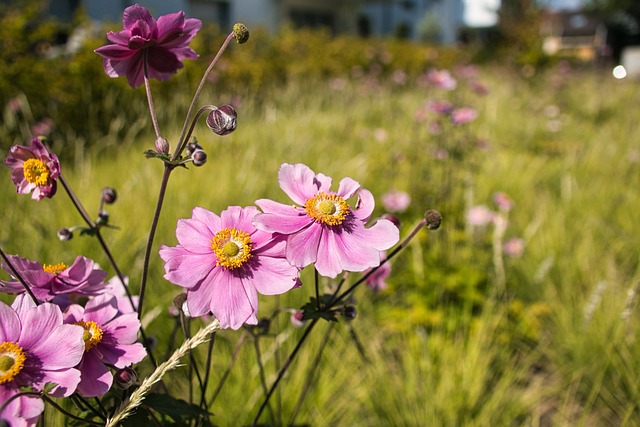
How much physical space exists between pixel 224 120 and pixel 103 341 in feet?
1.03

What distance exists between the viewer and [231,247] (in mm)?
609

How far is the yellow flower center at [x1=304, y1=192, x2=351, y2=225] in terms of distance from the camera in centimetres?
64

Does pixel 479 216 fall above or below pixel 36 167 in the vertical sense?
below

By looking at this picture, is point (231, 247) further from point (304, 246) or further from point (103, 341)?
point (103, 341)

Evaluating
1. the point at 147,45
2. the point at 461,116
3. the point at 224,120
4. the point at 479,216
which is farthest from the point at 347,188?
the point at 461,116

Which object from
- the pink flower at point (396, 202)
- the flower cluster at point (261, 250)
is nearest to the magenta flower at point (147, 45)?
the flower cluster at point (261, 250)

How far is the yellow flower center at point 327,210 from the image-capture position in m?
0.64

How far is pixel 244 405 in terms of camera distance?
1.46 metres

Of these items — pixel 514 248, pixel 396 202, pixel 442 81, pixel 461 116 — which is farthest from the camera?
pixel 442 81

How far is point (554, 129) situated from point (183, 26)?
183 inches

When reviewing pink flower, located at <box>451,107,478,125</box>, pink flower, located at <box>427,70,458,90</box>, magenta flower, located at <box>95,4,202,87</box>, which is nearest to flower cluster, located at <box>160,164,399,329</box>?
magenta flower, located at <box>95,4,202,87</box>

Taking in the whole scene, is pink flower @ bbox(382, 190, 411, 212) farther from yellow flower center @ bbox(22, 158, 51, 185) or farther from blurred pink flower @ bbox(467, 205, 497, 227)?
yellow flower center @ bbox(22, 158, 51, 185)

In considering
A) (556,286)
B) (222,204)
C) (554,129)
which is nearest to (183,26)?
(222,204)

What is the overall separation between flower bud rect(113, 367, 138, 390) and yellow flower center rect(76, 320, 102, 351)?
48mm
